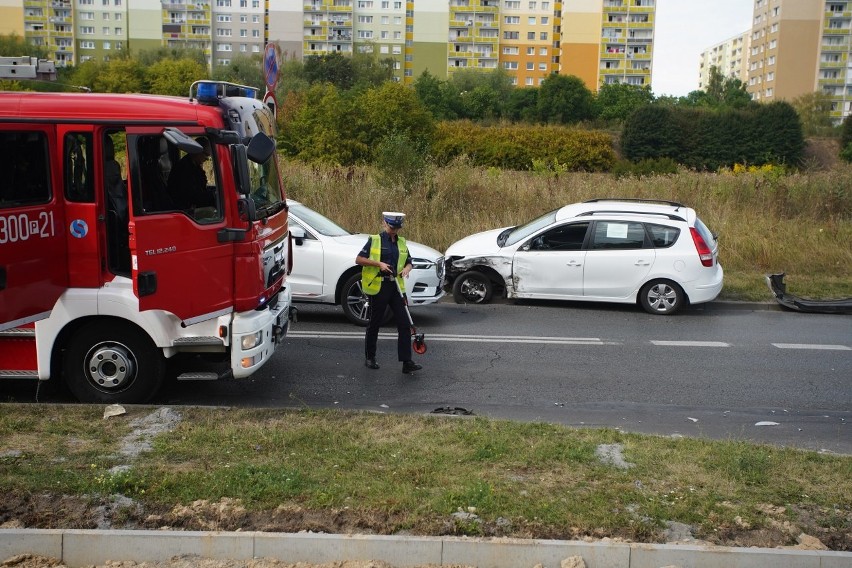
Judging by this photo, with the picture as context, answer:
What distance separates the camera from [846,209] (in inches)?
803

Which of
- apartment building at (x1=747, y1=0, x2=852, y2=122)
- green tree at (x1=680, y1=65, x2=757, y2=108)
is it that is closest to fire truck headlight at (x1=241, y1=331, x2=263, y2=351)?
green tree at (x1=680, y1=65, x2=757, y2=108)

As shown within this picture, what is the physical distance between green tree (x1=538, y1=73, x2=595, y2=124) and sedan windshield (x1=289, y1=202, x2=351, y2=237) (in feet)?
233

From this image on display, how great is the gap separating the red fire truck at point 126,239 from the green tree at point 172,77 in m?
48.9

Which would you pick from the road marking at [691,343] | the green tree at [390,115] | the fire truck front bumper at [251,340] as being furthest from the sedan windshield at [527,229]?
the green tree at [390,115]

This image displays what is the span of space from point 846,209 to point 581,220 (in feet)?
31.6

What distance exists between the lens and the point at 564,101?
83562 millimetres

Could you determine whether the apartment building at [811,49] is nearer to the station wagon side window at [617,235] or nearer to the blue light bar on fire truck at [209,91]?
the station wagon side window at [617,235]

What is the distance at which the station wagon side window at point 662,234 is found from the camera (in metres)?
13.9

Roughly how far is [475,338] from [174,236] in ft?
17.3

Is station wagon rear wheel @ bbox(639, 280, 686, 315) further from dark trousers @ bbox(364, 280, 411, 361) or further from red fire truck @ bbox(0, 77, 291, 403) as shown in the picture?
red fire truck @ bbox(0, 77, 291, 403)

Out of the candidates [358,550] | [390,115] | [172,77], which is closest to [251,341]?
[358,550]

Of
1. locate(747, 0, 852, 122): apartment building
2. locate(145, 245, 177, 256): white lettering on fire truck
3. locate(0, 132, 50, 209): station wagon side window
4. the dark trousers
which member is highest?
locate(747, 0, 852, 122): apartment building

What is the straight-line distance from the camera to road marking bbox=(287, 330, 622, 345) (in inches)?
457

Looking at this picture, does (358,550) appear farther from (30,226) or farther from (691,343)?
(691,343)
